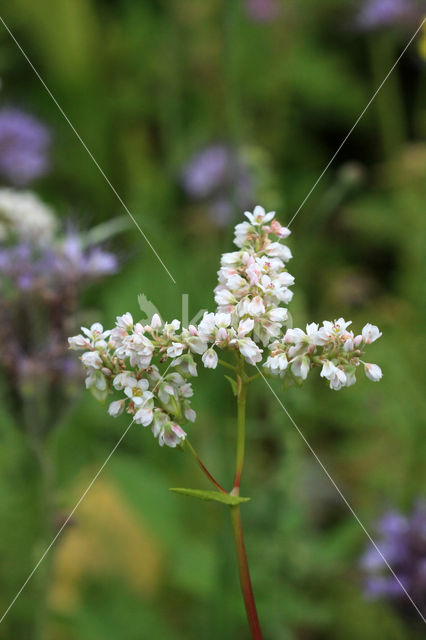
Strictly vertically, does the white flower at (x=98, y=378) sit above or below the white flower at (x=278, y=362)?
above

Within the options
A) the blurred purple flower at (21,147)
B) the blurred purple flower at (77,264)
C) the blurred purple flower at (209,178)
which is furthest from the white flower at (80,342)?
the blurred purple flower at (209,178)

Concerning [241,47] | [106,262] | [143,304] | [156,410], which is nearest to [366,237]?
[241,47]

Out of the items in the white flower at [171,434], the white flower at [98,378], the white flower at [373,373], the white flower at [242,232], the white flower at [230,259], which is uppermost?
the white flower at [242,232]

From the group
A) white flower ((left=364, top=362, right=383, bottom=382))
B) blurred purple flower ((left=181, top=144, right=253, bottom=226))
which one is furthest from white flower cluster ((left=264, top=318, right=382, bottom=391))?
blurred purple flower ((left=181, top=144, right=253, bottom=226))

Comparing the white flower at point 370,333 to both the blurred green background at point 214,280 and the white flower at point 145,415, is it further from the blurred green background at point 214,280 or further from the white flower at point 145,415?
the blurred green background at point 214,280

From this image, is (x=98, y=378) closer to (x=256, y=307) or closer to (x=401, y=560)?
(x=256, y=307)

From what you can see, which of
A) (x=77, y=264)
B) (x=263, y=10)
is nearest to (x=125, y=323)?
(x=77, y=264)

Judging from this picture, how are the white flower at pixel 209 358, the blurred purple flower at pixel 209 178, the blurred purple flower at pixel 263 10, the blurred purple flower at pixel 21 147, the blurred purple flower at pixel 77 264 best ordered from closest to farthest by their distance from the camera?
the white flower at pixel 209 358 < the blurred purple flower at pixel 77 264 < the blurred purple flower at pixel 21 147 < the blurred purple flower at pixel 209 178 < the blurred purple flower at pixel 263 10
